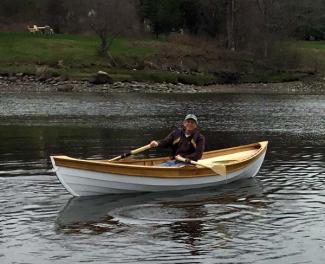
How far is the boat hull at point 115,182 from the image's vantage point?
1658 cm

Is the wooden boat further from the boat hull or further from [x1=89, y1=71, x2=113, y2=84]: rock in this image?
[x1=89, y1=71, x2=113, y2=84]: rock

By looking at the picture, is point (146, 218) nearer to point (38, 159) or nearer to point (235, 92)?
A: point (38, 159)

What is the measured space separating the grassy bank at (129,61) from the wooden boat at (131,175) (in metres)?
50.4

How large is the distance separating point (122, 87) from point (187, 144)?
49.1 metres

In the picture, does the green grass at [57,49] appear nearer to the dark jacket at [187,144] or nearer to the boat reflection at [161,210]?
the dark jacket at [187,144]

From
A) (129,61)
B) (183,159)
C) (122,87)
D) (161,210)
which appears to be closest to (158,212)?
(161,210)

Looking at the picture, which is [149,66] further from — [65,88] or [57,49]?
[65,88]

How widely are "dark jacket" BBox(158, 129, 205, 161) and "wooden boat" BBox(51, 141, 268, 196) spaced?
0.47 m

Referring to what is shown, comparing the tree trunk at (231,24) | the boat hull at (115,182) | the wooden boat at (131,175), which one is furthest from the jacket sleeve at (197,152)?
the tree trunk at (231,24)

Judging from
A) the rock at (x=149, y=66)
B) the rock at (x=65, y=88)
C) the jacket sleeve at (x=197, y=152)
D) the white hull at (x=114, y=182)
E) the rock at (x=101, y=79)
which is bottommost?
the white hull at (x=114, y=182)

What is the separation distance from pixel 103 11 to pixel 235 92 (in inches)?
768

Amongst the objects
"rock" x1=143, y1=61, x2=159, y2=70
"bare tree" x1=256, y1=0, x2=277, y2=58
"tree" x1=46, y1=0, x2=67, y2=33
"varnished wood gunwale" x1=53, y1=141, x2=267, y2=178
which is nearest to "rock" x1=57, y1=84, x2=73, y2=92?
"rock" x1=143, y1=61, x2=159, y2=70

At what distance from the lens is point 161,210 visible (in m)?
16.2

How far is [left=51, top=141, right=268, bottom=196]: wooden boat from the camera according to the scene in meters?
16.5
